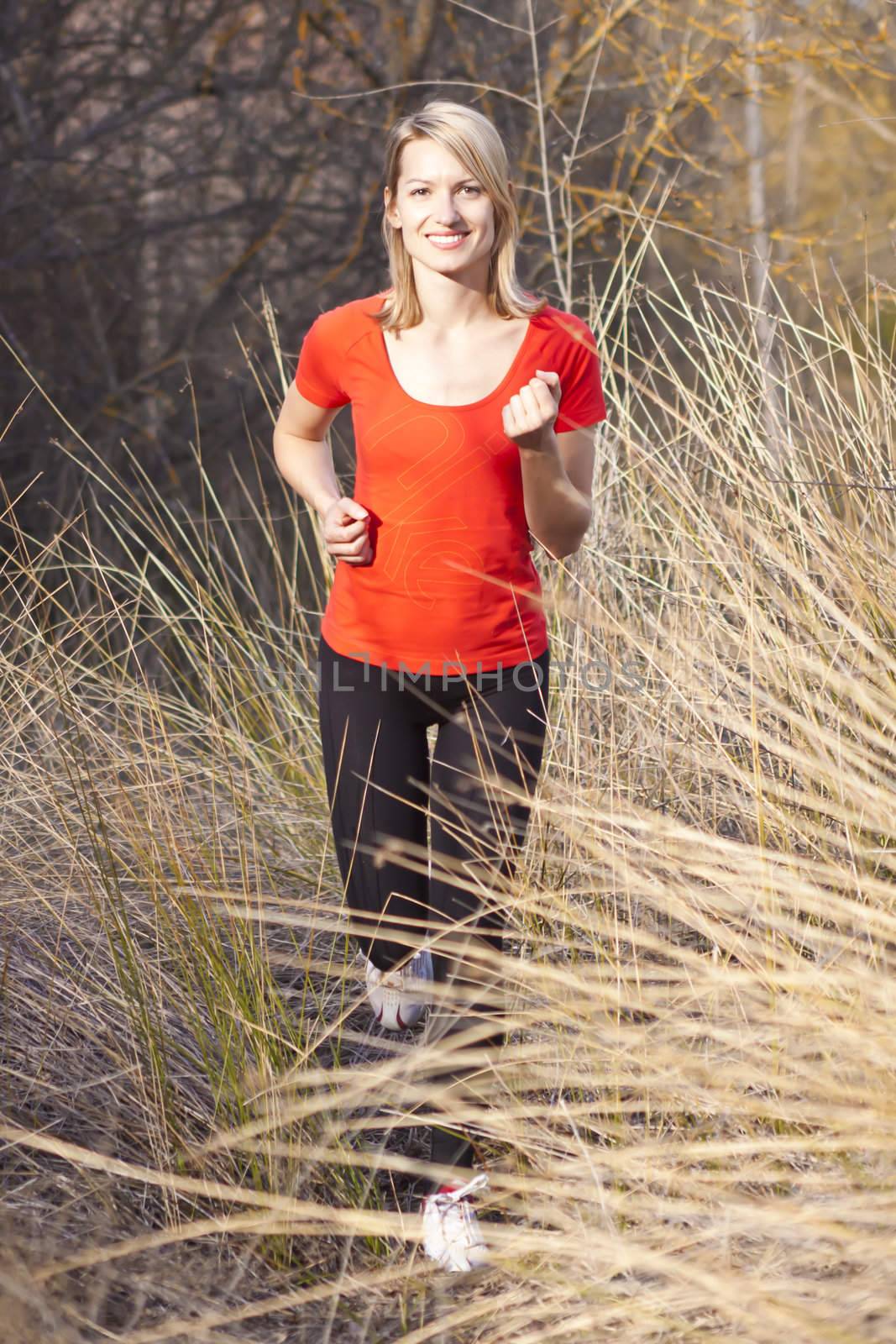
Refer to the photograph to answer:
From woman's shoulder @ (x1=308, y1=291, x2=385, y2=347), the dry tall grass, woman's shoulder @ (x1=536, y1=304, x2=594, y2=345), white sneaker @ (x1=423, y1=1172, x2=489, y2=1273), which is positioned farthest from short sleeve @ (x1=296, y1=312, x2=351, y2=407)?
white sneaker @ (x1=423, y1=1172, x2=489, y2=1273)

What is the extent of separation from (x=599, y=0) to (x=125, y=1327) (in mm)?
5326

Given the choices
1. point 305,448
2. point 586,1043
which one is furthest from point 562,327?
point 586,1043

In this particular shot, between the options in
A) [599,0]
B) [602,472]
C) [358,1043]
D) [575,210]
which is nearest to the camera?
[358,1043]

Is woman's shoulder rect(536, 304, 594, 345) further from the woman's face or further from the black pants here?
the black pants

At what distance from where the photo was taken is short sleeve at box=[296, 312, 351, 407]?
7.41 feet

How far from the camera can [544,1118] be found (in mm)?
2254

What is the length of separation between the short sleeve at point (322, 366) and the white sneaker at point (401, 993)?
95cm

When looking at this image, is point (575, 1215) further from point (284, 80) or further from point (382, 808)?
point (284, 80)

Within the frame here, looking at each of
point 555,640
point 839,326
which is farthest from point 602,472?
point 839,326

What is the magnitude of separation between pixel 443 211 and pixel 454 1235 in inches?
60.3

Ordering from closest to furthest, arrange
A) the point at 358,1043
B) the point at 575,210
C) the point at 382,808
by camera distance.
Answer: the point at 382,808, the point at 358,1043, the point at 575,210

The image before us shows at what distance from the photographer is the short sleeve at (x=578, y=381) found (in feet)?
7.19

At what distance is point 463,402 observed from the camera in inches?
83.2

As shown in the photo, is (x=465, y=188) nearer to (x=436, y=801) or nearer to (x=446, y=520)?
(x=446, y=520)
